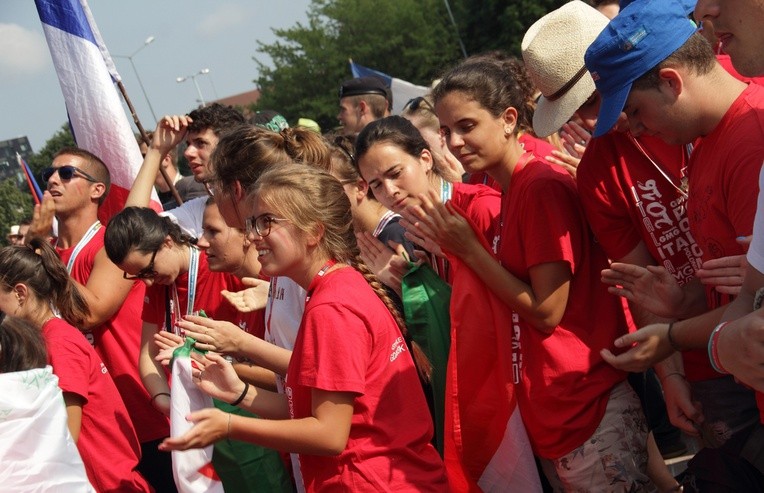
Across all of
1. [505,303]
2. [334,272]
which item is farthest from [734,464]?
[334,272]

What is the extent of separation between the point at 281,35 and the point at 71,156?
188ft

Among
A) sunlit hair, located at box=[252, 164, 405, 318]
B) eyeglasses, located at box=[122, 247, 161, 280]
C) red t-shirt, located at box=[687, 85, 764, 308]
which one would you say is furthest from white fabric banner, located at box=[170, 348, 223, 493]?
red t-shirt, located at box=[687, 85, 764, 308]

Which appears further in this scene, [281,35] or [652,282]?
[281,35]

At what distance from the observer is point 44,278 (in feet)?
16.9

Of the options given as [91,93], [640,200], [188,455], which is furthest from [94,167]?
[640,200]

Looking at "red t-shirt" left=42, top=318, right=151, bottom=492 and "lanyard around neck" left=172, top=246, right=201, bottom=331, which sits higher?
"lanyard around neck" left=172, top=246, right=201, bottom=331

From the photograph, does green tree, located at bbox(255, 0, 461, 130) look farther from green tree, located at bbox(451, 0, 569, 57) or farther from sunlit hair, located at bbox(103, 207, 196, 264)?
sunlit hair, located at bbox(103, 207, 196, 264)

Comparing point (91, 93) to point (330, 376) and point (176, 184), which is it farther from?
point (330, 376)

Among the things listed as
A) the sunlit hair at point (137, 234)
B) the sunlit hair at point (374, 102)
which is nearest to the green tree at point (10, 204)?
the sunlit hair at point (374, 102)

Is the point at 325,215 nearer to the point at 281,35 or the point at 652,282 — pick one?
the point at 652,282

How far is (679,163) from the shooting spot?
10.7 feet

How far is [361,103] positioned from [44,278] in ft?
12.6

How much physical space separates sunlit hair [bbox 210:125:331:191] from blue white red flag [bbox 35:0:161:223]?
2690 mm

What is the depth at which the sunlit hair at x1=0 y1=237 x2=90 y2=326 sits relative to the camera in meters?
5.12
